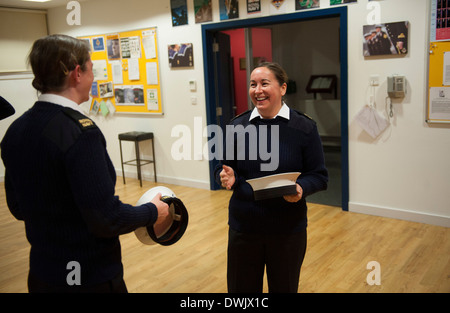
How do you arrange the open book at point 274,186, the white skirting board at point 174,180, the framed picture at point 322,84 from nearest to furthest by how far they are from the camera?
the open book at point 274,186 → the white skirting board at point 174,180 → the framed picture at point 322,84

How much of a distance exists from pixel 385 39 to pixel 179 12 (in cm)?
272

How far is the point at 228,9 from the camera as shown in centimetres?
513

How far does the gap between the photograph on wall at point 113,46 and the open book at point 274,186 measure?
16.8ft

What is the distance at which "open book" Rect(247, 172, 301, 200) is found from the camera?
5.88ft

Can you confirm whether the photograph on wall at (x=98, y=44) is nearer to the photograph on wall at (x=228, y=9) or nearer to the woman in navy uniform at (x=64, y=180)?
the photograph on wall at (x=228, y=9)

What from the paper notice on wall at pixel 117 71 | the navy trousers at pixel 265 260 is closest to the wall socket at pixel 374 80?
the navy trousers at pixel 265 260

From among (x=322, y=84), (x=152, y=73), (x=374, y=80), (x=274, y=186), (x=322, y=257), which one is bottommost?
(x=322, y=257)

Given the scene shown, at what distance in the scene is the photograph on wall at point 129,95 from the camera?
6.29 m

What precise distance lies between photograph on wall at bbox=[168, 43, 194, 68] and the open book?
4.11 metres

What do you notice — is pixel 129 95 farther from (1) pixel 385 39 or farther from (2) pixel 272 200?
(2) pixel 272 200

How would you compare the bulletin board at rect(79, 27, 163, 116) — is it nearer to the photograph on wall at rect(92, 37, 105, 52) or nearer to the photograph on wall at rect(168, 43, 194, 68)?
the photograph on wall at rect(92, 37, 105, 52)

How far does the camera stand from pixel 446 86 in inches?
151

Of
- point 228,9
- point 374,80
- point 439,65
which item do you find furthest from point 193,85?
point 439,65

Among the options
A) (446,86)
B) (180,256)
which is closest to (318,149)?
(180,256)
